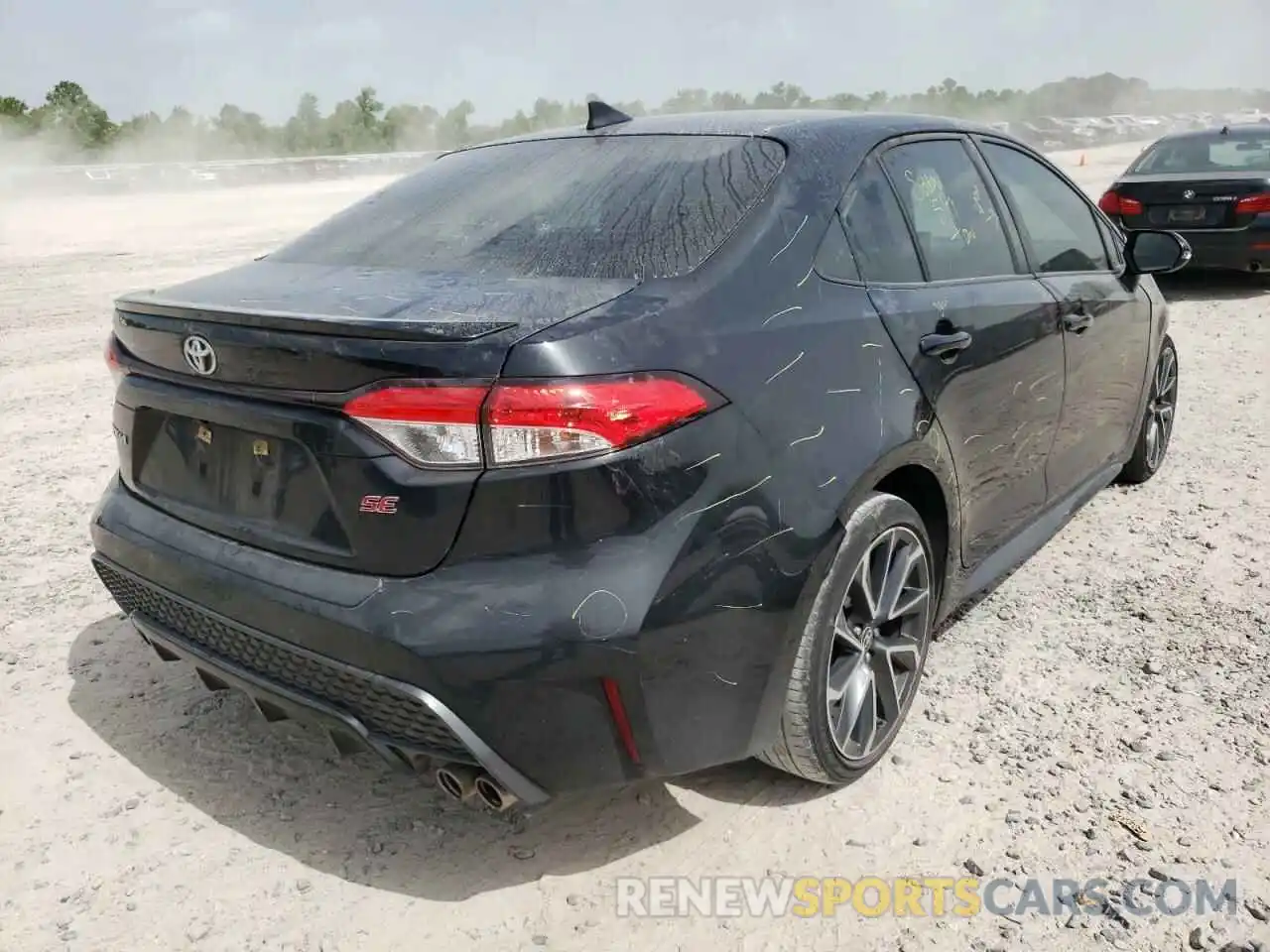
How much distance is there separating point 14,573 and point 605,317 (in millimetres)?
3132

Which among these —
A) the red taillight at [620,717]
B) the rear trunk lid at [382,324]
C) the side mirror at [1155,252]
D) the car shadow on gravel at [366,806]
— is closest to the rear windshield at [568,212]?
the rear trunk lid at [382,324]

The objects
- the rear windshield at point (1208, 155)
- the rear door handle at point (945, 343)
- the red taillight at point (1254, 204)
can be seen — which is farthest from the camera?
the rear windshield at point (1208, 155)

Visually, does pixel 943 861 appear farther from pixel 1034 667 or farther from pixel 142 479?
pixel 142 479

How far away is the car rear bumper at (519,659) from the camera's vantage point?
200 cm

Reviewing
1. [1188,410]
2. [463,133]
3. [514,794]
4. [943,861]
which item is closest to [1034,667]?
[943,861]

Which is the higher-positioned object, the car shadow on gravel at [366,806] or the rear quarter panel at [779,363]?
the rear quarter panel at [779,363]

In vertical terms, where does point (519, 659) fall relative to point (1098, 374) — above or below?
below

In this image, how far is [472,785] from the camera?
214 cm

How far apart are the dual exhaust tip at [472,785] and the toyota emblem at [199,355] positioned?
99 cm

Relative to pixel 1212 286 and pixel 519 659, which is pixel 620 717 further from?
pixel 1212 286

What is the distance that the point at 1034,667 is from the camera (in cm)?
329

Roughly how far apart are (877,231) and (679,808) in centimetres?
155

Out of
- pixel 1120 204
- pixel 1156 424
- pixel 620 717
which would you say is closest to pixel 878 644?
pixel 620 717

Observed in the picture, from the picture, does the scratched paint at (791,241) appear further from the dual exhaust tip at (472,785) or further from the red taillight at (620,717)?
the dual exhaust tip at (472,785)
